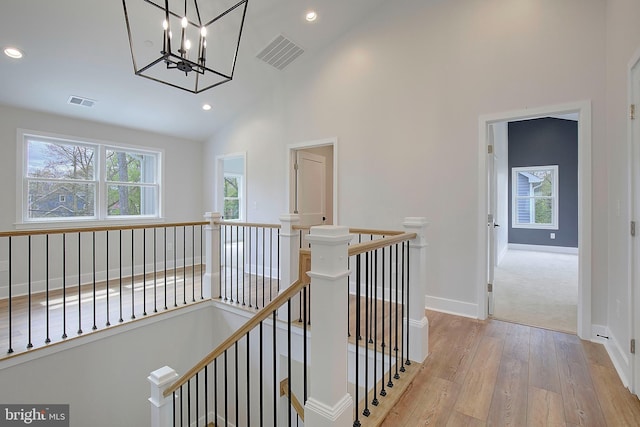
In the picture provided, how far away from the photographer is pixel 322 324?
1371mm

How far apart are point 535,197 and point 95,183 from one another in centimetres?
980

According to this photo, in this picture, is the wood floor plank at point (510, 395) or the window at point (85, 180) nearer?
the wood floor plank at point (510, 395)

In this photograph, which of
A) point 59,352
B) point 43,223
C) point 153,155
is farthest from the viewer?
point 153,155

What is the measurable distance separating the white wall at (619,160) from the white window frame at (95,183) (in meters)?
6.01

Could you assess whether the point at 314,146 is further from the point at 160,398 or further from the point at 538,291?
the point at 538,291

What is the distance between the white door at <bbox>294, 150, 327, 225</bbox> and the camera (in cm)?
473

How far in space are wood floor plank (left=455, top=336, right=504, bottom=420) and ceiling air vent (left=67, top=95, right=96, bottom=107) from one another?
5.27 metres

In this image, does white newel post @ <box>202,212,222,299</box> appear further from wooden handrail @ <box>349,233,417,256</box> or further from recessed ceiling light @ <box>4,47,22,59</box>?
wooden handrail @ <box>349,233,417,256</box>

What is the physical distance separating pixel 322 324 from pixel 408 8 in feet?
12.4

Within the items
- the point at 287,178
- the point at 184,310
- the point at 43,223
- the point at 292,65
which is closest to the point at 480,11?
the point at 292,65

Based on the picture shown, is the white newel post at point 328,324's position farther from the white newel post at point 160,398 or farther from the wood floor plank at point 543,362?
the wood floor plank at point 543,362

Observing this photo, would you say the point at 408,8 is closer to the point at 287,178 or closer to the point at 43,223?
the point at 287,178

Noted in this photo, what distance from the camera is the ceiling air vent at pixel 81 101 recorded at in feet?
13.0

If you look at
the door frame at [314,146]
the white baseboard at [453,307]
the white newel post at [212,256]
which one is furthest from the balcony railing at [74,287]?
the white baseboard at [453,307]
